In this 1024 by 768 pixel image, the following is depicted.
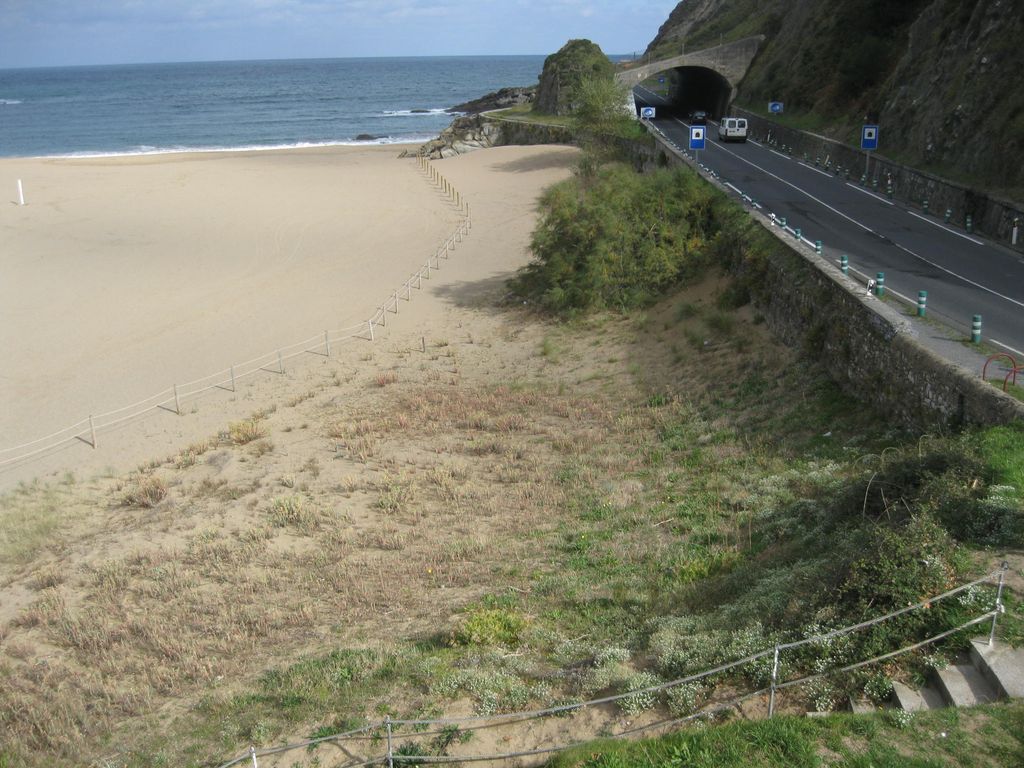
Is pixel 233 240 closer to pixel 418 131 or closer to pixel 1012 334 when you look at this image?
pixel 1012 334

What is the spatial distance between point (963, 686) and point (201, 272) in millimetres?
30490

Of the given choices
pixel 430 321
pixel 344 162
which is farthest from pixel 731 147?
pixel 344 162

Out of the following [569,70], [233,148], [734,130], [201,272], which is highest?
[569,70]

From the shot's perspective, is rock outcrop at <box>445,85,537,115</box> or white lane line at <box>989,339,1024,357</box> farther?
rock outcrop at <box>445,85,537,115</box>

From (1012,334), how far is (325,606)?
1292 cm

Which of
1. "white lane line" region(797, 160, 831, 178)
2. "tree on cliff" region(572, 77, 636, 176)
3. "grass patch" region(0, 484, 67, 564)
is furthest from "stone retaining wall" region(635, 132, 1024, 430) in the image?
"tree on cliff" region(572, 77, 636, 176)

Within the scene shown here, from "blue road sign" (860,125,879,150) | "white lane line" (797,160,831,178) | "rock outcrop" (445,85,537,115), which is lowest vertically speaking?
"white lane line" (797,160,831,178)

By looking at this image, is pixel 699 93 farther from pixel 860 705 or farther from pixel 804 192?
pixel 860 705

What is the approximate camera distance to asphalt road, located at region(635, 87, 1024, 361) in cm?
1805

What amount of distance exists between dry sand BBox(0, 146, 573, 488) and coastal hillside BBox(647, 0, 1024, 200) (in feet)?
46.4

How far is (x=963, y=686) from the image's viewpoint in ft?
24.9

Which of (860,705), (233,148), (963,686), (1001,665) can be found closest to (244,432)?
(860,705)

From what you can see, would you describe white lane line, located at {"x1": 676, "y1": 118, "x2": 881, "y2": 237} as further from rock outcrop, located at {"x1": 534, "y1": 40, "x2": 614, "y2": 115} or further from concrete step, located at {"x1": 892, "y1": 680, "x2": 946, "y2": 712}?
rock outcrop, located at {"x1": 534, "y1": 40, "x2": 614, "y2": 115}

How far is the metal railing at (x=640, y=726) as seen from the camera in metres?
7.66
